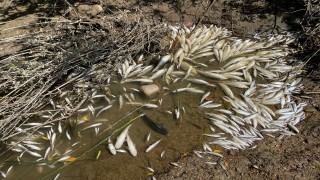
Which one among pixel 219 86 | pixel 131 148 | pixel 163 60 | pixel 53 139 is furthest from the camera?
pixel 163 60

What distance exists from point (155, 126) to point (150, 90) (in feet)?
1.58

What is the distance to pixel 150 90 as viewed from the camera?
14.9ft

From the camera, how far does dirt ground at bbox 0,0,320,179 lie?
371 cm

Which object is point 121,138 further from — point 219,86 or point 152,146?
point 219,86

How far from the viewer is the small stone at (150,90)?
454 cm

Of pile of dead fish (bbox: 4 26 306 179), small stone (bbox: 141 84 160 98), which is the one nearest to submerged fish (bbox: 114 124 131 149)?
pile of dead fish (bbox: 4 26 306 179)

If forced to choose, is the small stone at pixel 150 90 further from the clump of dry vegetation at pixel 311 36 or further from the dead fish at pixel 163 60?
the clump of dry vegetation at pixel 311 36

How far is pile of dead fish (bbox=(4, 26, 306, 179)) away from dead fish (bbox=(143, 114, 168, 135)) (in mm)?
14

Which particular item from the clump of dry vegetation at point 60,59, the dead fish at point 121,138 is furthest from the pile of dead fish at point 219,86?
the clump of dry vegetation at point 60,59

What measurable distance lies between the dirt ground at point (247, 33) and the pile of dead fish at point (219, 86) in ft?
0.44

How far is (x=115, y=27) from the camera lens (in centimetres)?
535

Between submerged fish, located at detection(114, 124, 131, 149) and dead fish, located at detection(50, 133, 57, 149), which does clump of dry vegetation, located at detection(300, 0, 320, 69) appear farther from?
dead fish, located at detection(50, 133, 57, 149)

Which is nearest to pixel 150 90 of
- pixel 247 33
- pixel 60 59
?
pixel 60 59

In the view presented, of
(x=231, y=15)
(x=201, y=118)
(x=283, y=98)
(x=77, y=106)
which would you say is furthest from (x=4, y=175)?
(x=231, y=15)
